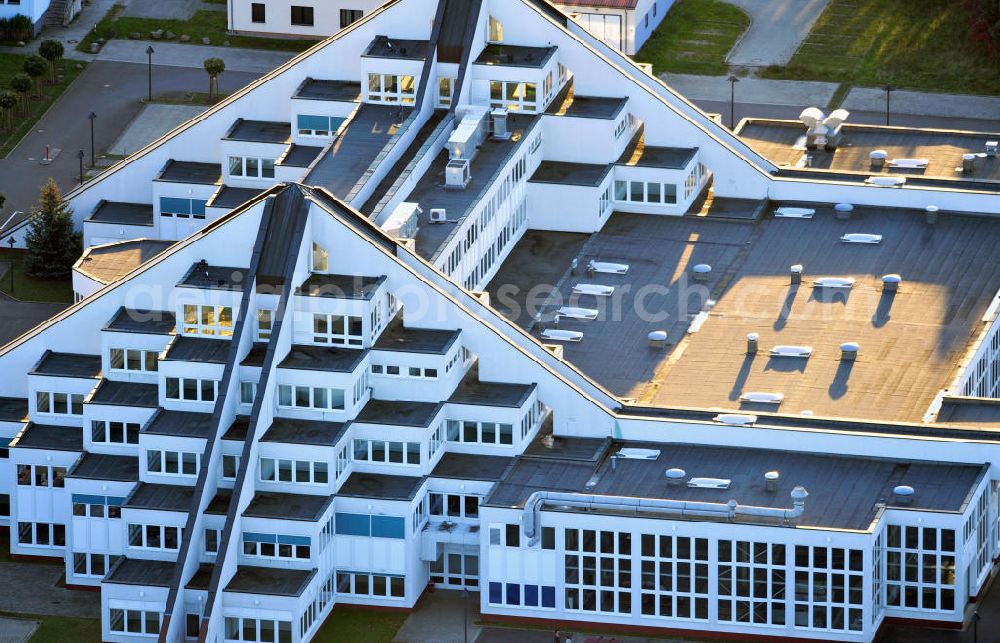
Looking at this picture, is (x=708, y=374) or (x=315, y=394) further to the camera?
(x=708, y=374)

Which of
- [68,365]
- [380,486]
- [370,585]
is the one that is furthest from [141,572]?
[68,365]

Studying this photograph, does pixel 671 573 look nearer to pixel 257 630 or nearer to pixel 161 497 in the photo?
pixel 257 630

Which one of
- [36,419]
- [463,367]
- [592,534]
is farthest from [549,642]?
[36,419]

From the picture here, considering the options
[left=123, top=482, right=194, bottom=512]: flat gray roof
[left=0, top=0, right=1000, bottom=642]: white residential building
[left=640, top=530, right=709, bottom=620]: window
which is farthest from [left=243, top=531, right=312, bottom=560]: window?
[left=640, top=530, right=709, bottom=620]: window

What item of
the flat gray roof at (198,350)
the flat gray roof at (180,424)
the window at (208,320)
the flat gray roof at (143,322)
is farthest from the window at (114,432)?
the window at (208,320)

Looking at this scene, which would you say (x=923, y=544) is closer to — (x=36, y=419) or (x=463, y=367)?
(x=463, y=367)

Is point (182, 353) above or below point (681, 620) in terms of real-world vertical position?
above

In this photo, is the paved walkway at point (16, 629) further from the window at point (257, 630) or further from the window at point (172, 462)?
the window at point (257, 630)
